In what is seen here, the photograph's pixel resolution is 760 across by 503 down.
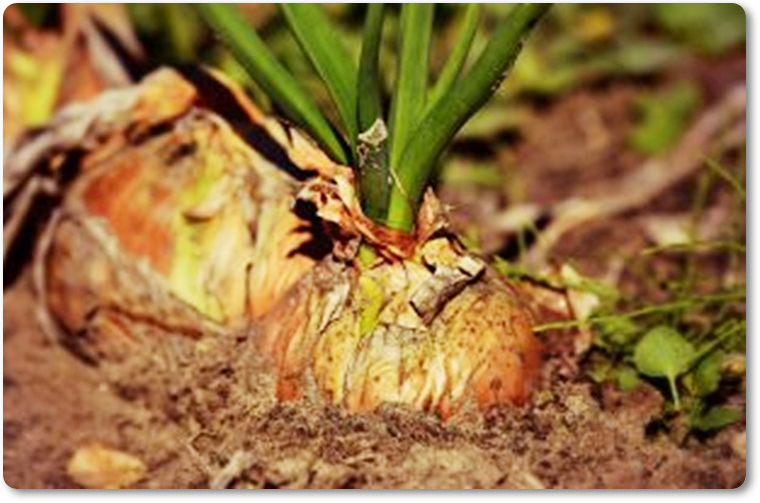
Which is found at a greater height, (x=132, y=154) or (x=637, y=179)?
(x=132, y=154)

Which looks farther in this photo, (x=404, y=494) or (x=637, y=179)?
(x=637, y=179)

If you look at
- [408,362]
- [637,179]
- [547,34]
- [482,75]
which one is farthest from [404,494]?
[547,34]

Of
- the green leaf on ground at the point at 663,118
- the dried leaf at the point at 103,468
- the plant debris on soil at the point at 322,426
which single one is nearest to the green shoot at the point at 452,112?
the plant debris on soil at the point at 322,426

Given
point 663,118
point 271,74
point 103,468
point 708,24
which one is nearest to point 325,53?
point 271,74

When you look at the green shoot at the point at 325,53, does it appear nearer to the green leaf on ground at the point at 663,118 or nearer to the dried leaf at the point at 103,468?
the dried leaf at the point at 103,468

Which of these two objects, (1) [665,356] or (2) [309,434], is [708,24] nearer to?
(1) [665,356]

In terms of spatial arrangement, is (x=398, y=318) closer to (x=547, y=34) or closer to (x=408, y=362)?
(x=408, y=362)

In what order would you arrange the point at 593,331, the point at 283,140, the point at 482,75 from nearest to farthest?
1. the point at 482,75
2. the point at 593,331
3. the point at 283,140
